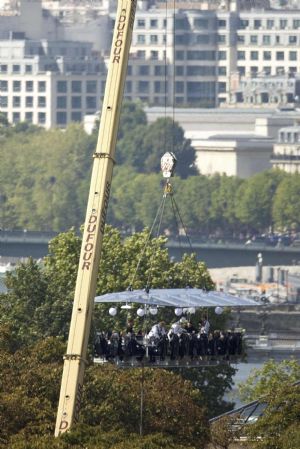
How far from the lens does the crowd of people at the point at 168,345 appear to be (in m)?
61.0

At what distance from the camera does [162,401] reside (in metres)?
71.5

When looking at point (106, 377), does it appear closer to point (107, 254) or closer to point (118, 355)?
point (118, 355)

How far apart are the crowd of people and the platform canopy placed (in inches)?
33.8

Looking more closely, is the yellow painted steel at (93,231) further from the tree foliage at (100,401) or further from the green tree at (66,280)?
the green tree at (66,280)

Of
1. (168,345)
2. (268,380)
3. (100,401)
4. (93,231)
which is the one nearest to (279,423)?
(100,401)

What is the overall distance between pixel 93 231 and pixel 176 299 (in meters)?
6.30

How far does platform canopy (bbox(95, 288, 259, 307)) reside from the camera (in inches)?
2347

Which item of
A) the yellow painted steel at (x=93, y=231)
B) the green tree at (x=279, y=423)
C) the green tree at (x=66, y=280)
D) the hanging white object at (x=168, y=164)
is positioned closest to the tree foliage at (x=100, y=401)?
the green tree at (x=279, y=423)

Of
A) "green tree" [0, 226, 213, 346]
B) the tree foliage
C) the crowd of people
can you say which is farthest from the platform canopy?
"green tree" [0, 226, 213, 346]

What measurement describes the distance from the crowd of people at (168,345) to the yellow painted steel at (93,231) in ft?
18.1

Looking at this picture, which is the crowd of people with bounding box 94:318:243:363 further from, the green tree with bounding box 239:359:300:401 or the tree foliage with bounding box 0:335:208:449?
the green tree with bounding box 239:359:300:401

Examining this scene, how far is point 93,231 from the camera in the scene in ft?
179

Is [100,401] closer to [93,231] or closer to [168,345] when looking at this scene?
[168,345]

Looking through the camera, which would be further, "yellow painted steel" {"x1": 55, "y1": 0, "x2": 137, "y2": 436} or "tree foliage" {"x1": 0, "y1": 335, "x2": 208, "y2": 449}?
"tree foliage" {"x1": 0, "y1": 335, "x2": 208, "y2": 449}
